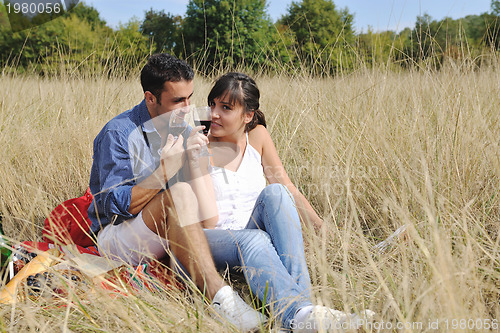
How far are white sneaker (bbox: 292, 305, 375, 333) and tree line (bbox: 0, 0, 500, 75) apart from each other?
179 centimetres

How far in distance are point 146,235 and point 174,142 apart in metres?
0.47

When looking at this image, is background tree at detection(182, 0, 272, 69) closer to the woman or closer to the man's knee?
the woman

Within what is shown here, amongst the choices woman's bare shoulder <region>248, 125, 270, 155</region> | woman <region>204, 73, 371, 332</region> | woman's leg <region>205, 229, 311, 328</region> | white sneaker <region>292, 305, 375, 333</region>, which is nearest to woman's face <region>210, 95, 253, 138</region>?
woman <region>204, 73, 371, 332</region>

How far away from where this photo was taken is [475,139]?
219 cm

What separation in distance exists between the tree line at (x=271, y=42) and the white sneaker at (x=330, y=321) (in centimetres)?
179

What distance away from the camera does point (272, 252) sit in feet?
5.85

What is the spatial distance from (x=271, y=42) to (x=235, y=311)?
17.8 ft

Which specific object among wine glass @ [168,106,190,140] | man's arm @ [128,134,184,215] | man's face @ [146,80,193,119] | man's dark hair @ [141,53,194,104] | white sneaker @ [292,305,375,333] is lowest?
white sneaker @ [292,305,375,333]

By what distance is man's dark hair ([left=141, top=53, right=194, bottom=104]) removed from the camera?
2207 mm

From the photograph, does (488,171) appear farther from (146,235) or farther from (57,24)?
(57,24)

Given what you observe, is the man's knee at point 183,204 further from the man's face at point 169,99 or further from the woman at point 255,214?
the man's face at point 169,99

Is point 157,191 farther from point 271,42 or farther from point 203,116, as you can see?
point 271,42

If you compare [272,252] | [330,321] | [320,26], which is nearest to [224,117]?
[272,252]

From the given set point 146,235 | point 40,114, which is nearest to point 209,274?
point 146,235
